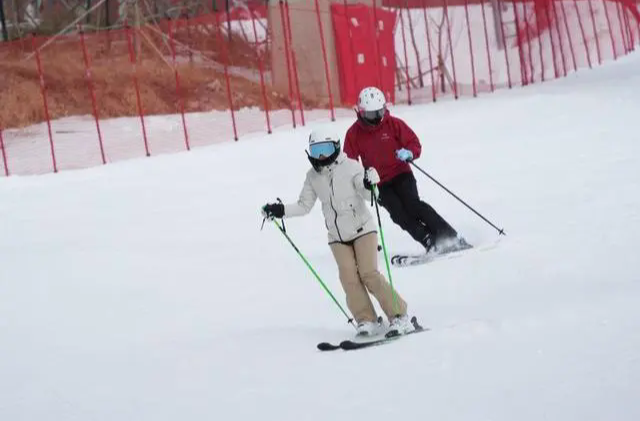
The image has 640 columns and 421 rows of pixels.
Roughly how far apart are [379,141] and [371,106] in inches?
16.8

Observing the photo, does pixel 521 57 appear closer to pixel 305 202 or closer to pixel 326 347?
pixel 305 202

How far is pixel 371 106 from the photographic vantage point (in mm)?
8859

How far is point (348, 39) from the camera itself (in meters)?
18.2

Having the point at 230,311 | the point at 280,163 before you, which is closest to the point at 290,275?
the point at 230,311

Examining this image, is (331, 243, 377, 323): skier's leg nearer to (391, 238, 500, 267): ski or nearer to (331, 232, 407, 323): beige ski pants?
(331, 232, 407, 323): beige ski pants

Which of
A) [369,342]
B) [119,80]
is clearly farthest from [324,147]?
[119,80]

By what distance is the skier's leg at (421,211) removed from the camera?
9367mm

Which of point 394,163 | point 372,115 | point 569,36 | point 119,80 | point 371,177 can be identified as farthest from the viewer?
point 569,36

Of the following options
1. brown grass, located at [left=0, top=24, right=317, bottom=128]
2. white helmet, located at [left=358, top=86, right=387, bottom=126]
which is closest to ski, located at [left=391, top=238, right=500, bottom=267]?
white helmet, located at [left=358, top=86, right=387, bottom=126]

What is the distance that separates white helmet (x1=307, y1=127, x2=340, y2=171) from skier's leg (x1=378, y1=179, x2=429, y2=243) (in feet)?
8.69

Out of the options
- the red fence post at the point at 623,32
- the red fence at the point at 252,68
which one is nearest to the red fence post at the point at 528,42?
the red fence at the point at 252,68

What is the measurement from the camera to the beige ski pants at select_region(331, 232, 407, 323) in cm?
686

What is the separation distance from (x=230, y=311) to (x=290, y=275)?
1219mm

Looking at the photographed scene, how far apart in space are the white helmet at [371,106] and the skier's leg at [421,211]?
0.72m
